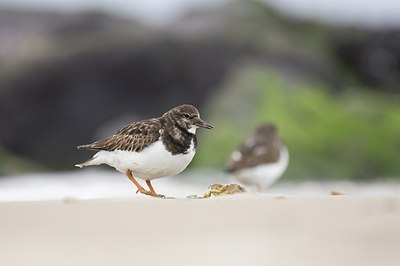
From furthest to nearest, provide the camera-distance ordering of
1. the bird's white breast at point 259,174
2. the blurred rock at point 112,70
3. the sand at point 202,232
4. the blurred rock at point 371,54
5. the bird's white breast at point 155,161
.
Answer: the blurred rock at point 371,54
the blurred rock at point 112,70
the bird's white breast at point 259,174
the bird's white breast at point 155,161
the sand at point 202,232

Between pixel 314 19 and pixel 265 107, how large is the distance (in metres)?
4.69

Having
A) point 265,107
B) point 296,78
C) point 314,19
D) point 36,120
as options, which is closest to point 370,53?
point 314,19

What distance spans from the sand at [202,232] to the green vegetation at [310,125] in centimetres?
850

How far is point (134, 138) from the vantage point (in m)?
4.68

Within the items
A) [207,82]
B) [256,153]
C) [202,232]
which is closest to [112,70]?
[207,82]

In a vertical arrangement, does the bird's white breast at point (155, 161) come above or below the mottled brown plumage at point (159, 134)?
below

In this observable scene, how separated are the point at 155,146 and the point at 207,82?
34.7 feet

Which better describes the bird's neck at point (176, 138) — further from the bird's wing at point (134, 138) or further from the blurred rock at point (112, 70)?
the blurred rock at point (112, 70)

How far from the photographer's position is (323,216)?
3369mm

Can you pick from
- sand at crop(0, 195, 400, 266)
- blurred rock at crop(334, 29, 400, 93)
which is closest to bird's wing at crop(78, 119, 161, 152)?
sand at crop(0, 195, 400, 266)

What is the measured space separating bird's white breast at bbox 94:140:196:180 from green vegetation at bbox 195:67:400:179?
7.39 metres

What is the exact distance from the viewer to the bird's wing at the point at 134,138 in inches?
182

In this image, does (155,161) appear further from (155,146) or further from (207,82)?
(207,82)

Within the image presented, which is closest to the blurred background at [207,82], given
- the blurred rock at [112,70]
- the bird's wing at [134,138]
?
the blurred rock at [112,70]
